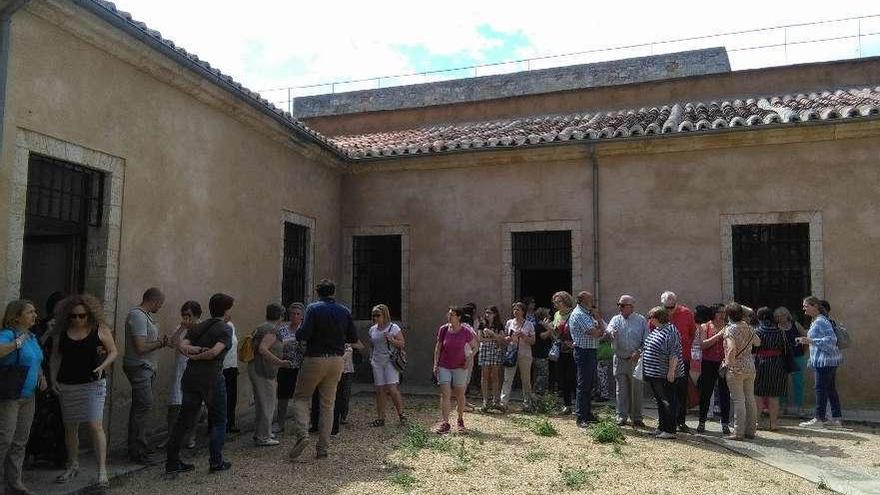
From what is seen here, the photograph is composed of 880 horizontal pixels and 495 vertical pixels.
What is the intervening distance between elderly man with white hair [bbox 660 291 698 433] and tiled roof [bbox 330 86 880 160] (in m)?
3.66

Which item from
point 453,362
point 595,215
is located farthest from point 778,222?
point 453,362

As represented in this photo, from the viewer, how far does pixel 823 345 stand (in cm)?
805

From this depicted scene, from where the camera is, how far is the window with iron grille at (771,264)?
1005 centimetres

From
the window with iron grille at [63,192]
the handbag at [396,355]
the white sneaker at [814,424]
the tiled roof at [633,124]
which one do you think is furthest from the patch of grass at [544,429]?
the window with iron grille at [63,192]

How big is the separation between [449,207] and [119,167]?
604cm

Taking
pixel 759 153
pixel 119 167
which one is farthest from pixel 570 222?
pixel 119 167

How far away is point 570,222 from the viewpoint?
1113cm

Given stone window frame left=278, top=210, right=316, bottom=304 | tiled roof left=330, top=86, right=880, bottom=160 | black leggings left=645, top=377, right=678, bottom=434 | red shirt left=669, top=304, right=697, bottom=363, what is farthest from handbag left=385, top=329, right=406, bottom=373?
tiled roof left=330, top=86, right=880, bottom=160

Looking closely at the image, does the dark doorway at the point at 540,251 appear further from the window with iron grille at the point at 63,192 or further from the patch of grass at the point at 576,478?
the window with iron grille at the point at 63,192

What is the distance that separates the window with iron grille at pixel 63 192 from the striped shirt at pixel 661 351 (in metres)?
6.20

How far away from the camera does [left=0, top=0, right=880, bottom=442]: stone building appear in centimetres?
651

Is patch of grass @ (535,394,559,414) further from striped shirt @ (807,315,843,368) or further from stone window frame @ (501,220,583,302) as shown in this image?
striped shirt @ (807,315,843,368)

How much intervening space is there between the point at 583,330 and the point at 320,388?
3.29 m

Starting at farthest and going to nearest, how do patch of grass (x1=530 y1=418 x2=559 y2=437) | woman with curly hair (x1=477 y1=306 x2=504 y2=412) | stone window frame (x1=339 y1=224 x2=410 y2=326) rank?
stone window frame (x1=339 y1=224 x2=410 y2=326) → woman with curly hair (x1=477 y1=306 x2=504 y2=412) → patch of grass (x1=530 y1=418 x2=559 y2=437)
